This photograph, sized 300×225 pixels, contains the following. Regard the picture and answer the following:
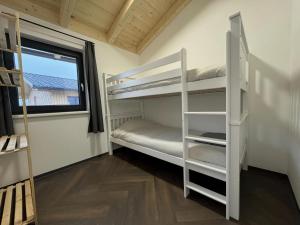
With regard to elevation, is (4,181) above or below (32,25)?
below

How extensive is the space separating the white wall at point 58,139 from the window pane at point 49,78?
27 centimetres

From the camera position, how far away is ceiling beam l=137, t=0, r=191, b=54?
2539mm

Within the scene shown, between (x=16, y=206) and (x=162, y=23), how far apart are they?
11.1 ft

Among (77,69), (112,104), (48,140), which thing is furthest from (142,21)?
(48,140)

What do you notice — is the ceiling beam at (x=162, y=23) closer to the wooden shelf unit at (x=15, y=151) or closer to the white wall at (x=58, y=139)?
the white wall at (x=58, y=139)

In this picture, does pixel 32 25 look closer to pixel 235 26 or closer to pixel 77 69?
pixel 77 69

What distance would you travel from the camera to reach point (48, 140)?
204 centimetres

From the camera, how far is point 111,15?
2.46 m

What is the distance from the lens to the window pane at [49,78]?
1980mm

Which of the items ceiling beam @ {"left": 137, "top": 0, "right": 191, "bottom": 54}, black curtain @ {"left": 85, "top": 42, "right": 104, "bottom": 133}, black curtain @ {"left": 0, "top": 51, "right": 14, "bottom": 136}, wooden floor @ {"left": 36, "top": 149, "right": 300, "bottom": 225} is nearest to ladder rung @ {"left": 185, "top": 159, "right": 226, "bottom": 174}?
wooden floor @ {"left": 36, "top": 149, "right": 300, "bottom": 225}

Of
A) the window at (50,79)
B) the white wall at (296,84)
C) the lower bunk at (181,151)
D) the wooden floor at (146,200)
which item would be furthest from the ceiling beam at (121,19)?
the wooden floor at (146,200)

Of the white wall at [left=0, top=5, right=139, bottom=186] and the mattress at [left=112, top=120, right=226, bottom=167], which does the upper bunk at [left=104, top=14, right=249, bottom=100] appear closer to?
the mattress at [left=112, top=120, right=226, bottom=167]

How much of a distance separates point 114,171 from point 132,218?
0.96 m

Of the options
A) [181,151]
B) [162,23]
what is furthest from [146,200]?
[162,23]
